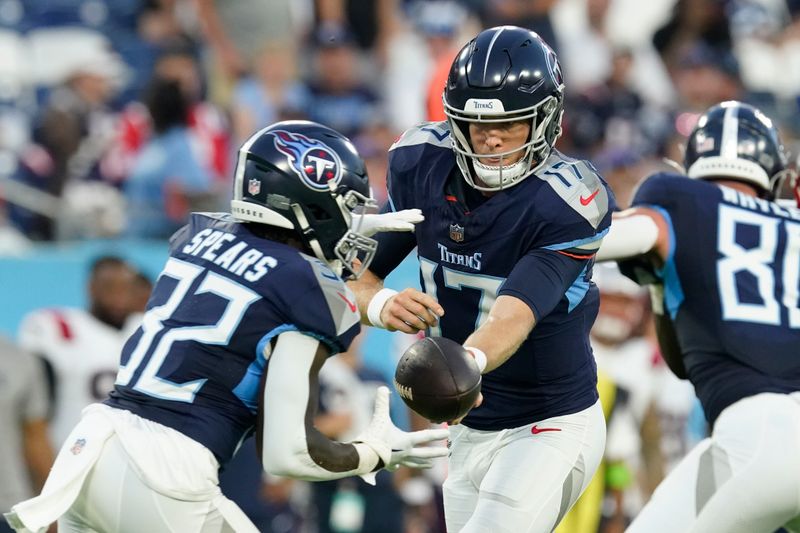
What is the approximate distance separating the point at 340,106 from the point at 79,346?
353cm

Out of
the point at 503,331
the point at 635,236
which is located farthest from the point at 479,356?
the point at 635,236

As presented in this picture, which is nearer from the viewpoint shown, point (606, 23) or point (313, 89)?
point (313, 89)

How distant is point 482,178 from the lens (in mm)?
3961

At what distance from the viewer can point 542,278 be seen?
3.79 metres

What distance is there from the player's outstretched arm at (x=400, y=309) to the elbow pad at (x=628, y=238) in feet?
2.96

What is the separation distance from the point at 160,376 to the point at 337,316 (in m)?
0.51

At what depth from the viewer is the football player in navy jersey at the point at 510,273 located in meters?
3.86

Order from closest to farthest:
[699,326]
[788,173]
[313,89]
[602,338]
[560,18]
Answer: [699,326] < [788,173] < [602,338] < [313,89] < [560,18]

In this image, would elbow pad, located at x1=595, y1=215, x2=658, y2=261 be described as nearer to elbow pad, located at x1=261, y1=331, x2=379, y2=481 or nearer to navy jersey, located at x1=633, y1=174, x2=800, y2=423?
navy jersey, located at x1=633, y1=174, x2=800, y2=423

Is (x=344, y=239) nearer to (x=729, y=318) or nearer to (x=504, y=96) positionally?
(x=504, y=96)

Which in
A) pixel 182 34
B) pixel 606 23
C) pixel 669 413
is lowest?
pixel 669 413

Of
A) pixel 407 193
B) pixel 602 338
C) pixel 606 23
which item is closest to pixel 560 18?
pixel 606 23

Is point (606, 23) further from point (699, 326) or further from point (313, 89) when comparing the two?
point (699, 326)

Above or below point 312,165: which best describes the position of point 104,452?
below
